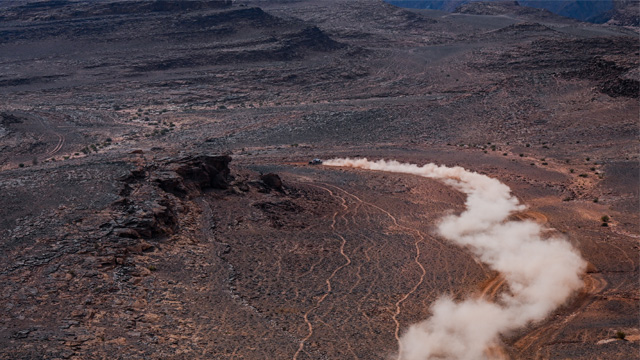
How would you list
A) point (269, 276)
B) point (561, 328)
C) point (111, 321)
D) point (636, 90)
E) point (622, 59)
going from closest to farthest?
point (111, 321)
point (561, 328)
point (269, 276)
point (636, 90)
point (622, 59)

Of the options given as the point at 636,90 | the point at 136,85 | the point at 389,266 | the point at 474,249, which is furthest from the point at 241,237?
the point at 136,85

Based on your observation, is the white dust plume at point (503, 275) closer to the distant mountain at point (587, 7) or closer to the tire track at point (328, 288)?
the tire track at point (328, 288)

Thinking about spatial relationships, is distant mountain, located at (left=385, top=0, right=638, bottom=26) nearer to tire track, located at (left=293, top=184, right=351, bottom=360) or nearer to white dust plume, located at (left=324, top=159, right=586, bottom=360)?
white dust plume, located at (left=324, top=159, right=586, bottom=360)

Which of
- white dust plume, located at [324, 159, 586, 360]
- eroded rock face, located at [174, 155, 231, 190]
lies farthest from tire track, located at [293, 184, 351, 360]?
eroded rock face, located at [174, 155, 231, 190]

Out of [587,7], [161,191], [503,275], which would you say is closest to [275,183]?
[161,191]

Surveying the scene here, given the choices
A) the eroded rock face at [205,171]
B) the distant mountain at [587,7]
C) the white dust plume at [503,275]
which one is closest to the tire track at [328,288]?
the white dust plume at [503,275]

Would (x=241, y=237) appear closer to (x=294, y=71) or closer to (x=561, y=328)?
(x=561, y=328)
